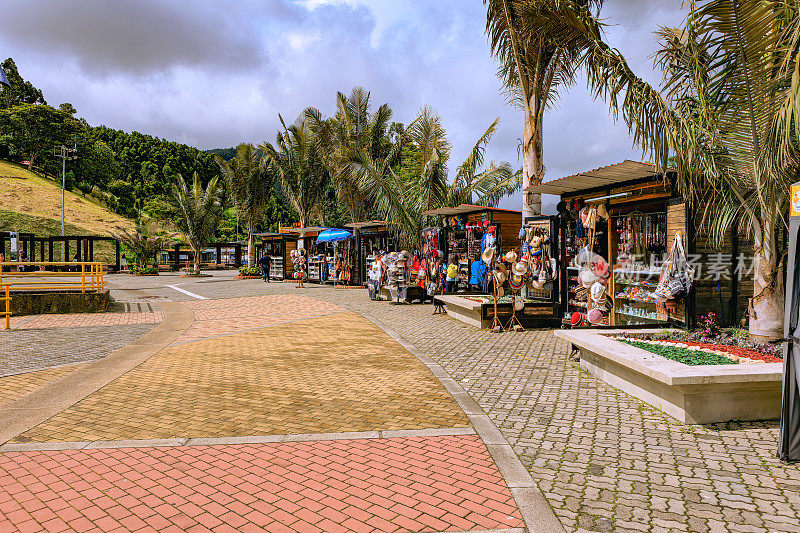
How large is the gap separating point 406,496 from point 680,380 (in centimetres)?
285

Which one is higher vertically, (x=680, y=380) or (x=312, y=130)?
(x=312, y=130)

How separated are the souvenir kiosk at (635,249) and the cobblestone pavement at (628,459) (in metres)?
2.18

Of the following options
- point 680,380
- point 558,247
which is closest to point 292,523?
point 680,380

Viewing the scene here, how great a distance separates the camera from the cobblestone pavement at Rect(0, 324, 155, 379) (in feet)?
25.4

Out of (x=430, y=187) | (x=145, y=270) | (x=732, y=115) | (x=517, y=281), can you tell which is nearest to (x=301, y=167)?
(x=430, y=187)

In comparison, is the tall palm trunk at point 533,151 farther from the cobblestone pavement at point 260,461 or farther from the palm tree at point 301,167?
the palm tree at point 301,167

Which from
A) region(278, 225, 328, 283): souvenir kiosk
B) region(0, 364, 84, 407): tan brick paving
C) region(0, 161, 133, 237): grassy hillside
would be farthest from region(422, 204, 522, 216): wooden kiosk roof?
region(0, 161, 133, 237): grassy hillside

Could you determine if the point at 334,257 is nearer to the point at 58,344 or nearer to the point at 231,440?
the point at 58,344

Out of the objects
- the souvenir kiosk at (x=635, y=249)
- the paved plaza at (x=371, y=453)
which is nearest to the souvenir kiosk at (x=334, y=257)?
the souvenir kiosk at (x=635, y=249)

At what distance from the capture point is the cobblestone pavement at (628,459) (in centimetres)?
315

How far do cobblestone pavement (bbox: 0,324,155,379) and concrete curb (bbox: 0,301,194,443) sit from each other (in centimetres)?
39

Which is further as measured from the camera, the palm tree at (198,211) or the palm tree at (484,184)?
the palm tree at (198,211)

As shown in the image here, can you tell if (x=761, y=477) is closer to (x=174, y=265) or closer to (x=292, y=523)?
(x=292, y=523)

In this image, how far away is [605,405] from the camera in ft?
18.0
